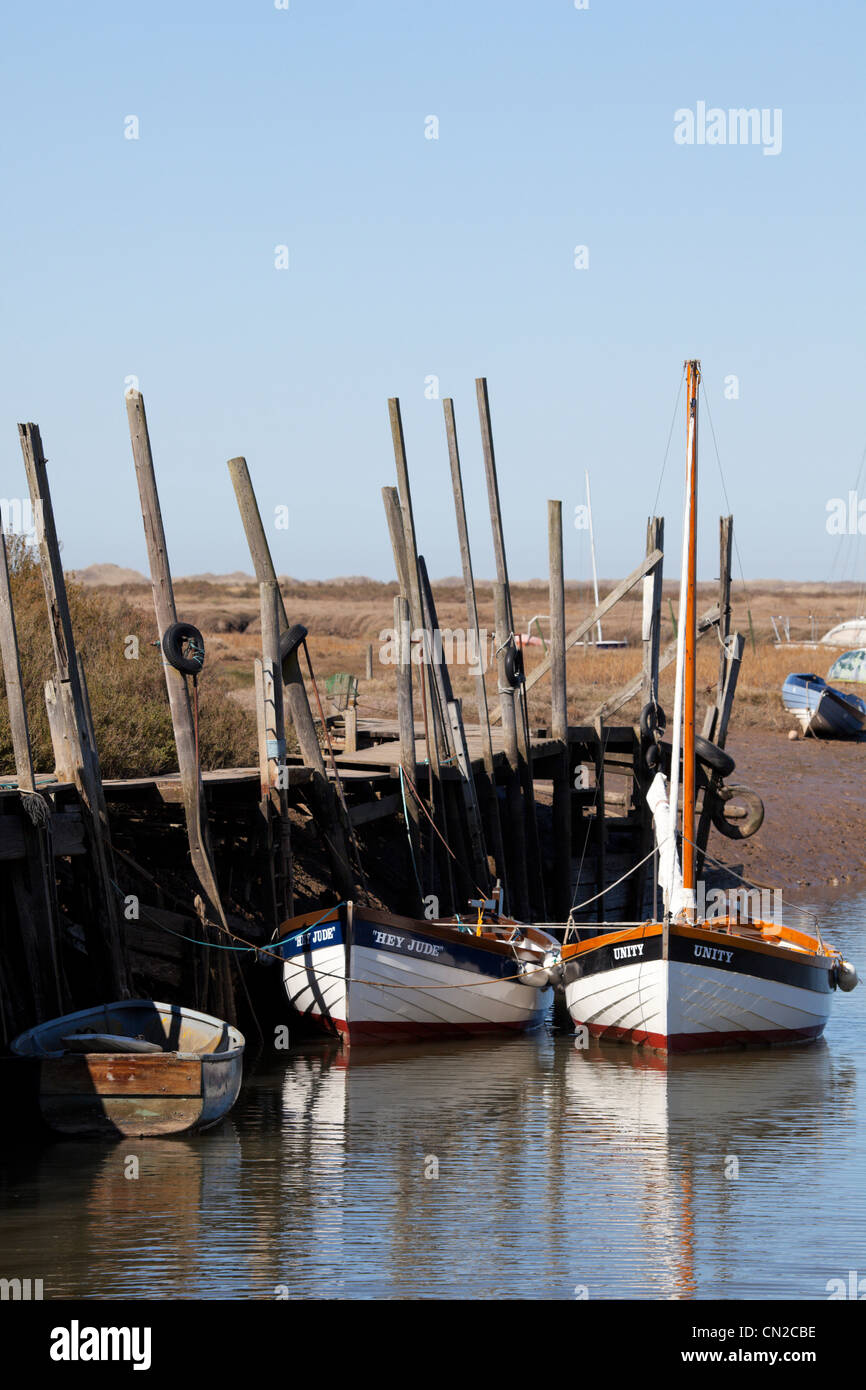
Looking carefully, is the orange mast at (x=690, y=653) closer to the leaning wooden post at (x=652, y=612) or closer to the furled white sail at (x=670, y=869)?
the furled white sail at (x=670, y=869)


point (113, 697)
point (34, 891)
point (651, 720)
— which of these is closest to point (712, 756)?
point (651, 720)

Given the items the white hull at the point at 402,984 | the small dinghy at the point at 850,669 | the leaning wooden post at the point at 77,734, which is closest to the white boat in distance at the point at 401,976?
the white hull at the point at 402,984

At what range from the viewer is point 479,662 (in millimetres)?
19266

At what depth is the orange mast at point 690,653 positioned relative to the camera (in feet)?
55.5

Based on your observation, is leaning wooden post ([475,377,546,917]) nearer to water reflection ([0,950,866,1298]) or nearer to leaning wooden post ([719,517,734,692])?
leaning wooden post ([719,517,734,692])

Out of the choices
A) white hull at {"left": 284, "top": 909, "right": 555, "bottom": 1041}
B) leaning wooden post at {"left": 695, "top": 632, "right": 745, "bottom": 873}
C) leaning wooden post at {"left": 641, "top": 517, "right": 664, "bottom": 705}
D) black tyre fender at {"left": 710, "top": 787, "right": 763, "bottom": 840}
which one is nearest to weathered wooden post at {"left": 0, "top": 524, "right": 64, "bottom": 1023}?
white hull at {"left": 284, "top": 909, "right": 555, "bottom": 1041}

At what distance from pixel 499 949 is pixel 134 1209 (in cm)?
688

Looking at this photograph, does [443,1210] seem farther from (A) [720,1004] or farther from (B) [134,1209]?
(A) [720,1004]

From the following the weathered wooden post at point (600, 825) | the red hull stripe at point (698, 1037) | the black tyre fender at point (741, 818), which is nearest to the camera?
the red hull stripe at point (698, 1037)

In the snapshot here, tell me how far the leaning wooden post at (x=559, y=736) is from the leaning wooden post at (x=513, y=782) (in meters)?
0.75

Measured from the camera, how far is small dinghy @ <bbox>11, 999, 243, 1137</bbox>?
12.0m

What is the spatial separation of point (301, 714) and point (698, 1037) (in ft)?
18.0

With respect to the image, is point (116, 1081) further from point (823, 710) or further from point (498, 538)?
point (823, 710)

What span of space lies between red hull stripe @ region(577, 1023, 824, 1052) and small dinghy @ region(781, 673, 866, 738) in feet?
79.0
